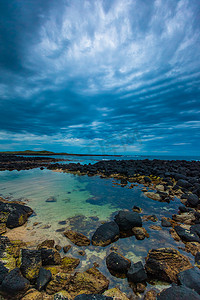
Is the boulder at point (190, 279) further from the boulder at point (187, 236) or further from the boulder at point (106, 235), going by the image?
the boulder at point (106, 235)

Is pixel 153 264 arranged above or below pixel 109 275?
above

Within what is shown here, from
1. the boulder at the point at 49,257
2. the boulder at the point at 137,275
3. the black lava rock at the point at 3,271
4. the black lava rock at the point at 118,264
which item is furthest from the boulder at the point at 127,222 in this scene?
the black lava rock at the point at 3,271

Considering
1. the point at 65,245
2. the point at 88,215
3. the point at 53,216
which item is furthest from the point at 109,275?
the point at 53,216

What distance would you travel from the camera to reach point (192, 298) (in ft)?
6.81

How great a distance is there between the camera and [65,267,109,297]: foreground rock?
2498 mm

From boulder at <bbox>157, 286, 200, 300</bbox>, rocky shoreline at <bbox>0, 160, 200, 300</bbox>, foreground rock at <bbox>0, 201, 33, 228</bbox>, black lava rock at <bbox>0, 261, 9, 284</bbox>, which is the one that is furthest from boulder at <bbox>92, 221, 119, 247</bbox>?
foreground rock at <bbox>0, 201, 33, 228</bbox>

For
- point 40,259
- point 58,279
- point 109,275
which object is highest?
point 40,259

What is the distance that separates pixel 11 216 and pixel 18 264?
2680 mm

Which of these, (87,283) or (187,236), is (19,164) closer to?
(87,283)

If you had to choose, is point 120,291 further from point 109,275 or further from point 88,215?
point 88,215

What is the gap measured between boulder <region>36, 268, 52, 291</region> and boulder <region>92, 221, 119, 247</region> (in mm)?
1589

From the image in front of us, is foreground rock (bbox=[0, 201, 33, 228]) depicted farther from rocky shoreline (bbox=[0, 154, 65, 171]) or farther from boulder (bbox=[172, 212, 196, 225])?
rocky shoreline (bbox=[0, 154, 65, 171])

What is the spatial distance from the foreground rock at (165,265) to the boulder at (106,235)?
129cm

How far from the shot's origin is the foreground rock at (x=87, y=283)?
8.20 ft
